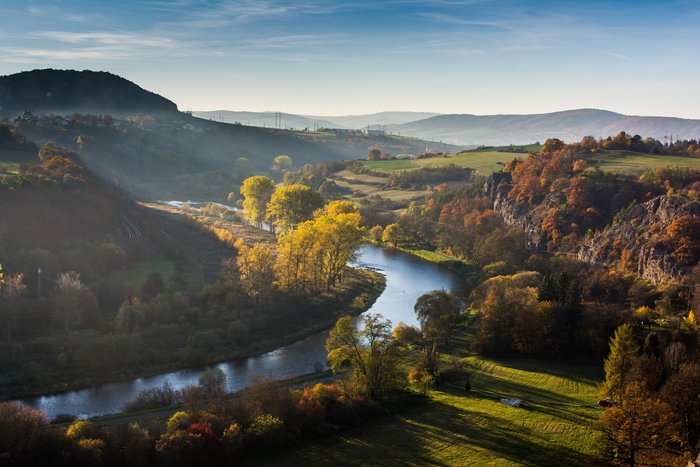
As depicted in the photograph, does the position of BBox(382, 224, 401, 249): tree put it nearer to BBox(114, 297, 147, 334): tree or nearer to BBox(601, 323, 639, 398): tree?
BBox(114, 297, 147, 334): tree

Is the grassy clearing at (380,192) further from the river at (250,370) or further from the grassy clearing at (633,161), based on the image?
the river at (250,370)

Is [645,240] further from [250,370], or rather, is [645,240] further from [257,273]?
[250,370]

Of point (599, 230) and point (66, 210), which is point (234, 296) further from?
point (599, 230)

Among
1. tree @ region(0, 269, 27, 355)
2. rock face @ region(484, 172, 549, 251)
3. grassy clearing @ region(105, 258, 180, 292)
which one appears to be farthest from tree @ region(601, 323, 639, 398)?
rock face @ region(484, 172, 549, 251)

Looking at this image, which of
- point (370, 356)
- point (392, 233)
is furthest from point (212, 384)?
point (392, 233)

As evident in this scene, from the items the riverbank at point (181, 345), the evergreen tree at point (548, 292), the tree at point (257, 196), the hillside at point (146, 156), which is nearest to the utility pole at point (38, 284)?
→ the riverbank at point (181, 345)
